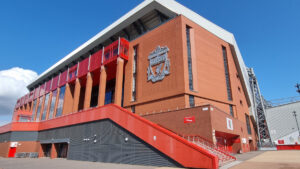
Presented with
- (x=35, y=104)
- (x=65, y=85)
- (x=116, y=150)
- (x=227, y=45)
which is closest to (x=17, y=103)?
(x=35, y=104)

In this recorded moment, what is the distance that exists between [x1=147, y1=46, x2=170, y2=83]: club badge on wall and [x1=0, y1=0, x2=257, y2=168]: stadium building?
0.18 meters

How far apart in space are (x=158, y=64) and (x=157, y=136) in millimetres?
18451

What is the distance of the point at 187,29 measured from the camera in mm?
33625

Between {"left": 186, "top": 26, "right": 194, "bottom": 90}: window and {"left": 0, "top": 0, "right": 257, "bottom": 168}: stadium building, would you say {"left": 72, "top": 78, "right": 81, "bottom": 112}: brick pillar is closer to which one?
{"left": 0, "top": 0, "right": 257, "bottom": 168}: stadium building

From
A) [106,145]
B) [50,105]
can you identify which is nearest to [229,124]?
[106,145]

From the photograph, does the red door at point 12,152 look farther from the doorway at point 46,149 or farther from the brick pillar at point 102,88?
the brick pillar at point 102,88

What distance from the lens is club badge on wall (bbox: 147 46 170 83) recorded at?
102ft

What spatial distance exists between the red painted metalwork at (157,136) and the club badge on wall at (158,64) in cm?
1178

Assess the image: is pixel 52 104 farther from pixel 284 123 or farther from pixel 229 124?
pixel 284 123

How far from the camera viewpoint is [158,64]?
107ft

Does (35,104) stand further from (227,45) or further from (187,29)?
(227,45)

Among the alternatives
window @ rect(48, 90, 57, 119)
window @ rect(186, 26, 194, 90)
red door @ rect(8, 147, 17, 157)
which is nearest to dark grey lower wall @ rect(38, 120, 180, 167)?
red door @ rect(8, 147, 17, 157)

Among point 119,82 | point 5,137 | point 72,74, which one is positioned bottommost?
point 5,137

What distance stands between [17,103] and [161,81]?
82806mm
